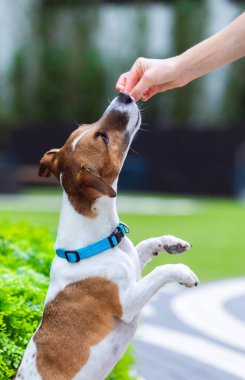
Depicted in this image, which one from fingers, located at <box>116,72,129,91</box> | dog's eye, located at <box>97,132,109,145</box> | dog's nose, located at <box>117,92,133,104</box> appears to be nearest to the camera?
dog's eye, located at <box>97,132,109,145</box>

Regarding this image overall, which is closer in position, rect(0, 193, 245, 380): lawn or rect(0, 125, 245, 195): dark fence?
rect(0, 193, 245, 380): lawn

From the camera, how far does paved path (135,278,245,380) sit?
6.30 metres

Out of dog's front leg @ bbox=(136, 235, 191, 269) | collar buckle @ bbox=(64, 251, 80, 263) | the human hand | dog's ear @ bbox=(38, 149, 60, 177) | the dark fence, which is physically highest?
the human hand

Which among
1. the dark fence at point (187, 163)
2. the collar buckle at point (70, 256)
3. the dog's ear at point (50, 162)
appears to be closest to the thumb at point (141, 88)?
the dog's ear at point (50, 162)

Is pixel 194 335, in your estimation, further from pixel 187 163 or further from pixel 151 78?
pixel 187 163

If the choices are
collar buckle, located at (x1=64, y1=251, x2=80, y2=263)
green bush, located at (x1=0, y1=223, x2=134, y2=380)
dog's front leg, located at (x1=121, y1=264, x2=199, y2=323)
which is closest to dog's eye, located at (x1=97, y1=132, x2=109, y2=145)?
collar buckle, located at (x1=64, y1=251, x2=80, y2=263)

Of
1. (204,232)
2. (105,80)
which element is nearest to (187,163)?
(105,80)

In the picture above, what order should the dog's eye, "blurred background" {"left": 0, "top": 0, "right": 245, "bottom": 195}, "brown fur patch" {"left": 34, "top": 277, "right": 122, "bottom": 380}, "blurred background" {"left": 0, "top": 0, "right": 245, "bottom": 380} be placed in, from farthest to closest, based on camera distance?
1. "blurred background" {"left": 0, "top": 0, "right": 245, "bottom": 195}
2. "blurred background" {"left": 0, "top": 0, "right": 245, "bottom": 380}
3. the dog's eye
4. "brown fur patch" {"left": 34, "top": 277, "right": 122, "bottom": 380}

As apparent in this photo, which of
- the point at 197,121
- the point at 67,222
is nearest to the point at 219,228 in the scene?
the point at 67,222

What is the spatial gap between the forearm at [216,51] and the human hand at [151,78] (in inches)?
1.5

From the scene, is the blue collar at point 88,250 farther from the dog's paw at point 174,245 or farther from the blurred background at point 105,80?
the blurred background at point 105,80

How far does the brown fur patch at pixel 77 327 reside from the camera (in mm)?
4016

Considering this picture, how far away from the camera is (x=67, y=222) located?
13.6 feet

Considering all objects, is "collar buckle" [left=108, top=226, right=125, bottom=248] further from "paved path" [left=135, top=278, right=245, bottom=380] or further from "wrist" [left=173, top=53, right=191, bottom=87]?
"paved path" [left=135, top=278, right=245, bottom=380]
